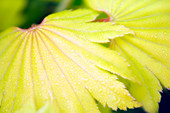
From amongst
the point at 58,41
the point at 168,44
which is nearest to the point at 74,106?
the point at 58,41

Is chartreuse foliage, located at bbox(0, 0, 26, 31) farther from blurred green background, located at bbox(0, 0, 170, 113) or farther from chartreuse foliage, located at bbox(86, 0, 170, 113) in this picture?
chartreuse foliage, located at bbox(86, 0, 170, 113)

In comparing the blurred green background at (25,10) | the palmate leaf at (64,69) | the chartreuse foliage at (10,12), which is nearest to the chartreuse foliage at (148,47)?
the palmate leaf at (64,69)

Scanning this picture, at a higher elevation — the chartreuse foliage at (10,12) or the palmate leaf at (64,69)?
the chartreuse foliage at (10,12)

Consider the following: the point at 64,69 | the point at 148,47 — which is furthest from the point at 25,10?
the point at 148,47

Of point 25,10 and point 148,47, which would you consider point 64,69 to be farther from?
point 25,10

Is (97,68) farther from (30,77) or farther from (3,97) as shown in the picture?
(3,97)

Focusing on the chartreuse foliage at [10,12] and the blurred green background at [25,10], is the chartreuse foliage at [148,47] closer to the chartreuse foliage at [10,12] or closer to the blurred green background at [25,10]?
the blurred green background at [25,10]
